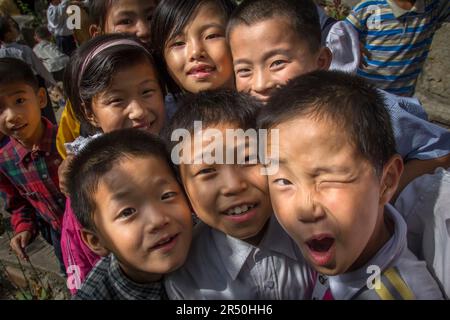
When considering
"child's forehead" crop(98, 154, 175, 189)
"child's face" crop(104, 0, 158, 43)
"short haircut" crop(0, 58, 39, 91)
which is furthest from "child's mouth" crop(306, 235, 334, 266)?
"short haircut" crop(0, 58, 39, 91)

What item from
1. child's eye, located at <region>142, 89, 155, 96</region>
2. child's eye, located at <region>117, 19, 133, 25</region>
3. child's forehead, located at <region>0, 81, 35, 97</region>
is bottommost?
child's forehead, located at <region>0, 81, 35, 97</region>

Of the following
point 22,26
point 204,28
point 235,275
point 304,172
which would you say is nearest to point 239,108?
point 304,172

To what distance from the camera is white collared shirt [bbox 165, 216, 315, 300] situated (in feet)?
3.81

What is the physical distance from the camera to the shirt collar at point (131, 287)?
3.95 feet

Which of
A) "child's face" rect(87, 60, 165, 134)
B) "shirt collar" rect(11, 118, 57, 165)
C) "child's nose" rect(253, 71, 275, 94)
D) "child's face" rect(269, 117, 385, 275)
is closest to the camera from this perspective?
"child's face" rect(269, 117, 385, 275)

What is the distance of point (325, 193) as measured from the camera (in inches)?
38.9

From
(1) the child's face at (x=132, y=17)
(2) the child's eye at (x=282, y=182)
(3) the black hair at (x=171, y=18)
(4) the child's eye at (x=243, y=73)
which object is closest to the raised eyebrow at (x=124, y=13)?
(1) the child's face at (x=132, y=17)

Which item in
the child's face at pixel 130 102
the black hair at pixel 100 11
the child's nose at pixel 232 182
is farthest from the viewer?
the black hair at pixel 100 11

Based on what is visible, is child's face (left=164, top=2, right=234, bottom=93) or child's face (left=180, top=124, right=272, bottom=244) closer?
child's face (left=180, top=124, right=272, bottom=244)

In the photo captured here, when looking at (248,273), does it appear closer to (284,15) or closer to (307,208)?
(307,208)

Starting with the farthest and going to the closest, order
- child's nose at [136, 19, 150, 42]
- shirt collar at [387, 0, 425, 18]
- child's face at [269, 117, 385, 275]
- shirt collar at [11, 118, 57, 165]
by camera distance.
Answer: shirt collar at [387, 0, 425, 18], shirt collar at [11, 118, 57, 165], child's nose at [136, 19, 150, 42], child's face at [269, 117, 385, 275]

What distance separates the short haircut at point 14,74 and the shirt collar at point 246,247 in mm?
1594

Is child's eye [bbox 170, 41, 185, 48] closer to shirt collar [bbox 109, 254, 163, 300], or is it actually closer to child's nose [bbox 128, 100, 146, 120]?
child's nose [bbox 128, 100, 146, 120]

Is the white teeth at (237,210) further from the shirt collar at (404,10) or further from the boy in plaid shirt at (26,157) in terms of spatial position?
the shirt collar at (404,10)
